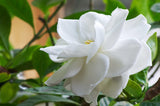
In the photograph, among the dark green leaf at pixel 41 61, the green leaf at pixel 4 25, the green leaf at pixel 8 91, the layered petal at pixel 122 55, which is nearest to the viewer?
the layered petal at pixel 122 55

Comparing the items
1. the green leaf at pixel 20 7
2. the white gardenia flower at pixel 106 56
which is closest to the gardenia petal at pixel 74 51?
the white gardenia flower at pixel 106 56

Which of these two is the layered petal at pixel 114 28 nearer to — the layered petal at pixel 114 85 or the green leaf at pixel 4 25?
the layered petal at pixel 114 85

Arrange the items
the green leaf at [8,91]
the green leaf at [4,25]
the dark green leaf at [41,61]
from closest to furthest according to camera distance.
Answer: the dark green leaf at [41,61] < the green leaf at [4,25] < the green leaf at [8,91]

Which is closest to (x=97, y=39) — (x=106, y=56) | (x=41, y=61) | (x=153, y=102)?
(x=106, y=56)

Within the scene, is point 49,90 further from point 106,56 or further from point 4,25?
point 4,25

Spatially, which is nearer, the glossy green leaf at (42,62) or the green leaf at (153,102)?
the green leaf at (153,102)

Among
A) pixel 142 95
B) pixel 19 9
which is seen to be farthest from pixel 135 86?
pixel 19 9

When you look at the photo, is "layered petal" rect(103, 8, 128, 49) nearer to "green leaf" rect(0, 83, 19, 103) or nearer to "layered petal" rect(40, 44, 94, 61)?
"layered petal" rect(40, 44, 94, 61)

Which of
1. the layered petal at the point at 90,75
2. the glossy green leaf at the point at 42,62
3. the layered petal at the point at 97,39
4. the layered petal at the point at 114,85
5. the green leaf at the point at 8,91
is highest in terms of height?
the layered petal at the point at 97,39
